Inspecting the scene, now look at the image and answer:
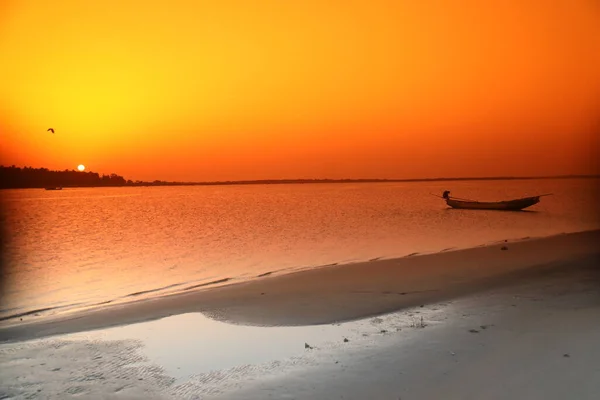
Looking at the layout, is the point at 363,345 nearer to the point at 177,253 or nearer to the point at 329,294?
the point at 329,294

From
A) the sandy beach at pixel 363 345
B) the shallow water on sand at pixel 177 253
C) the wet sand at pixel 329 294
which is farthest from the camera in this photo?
the shallow water on sand at pixel 177 253

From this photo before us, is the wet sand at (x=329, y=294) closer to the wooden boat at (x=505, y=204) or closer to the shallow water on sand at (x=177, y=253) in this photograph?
the shallow water on sand at (x=177, y=253)

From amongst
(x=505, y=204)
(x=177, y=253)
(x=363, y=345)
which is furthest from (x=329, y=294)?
(x=505, y=204)

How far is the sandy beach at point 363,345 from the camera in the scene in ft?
18.2

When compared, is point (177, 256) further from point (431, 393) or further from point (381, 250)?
point (431, 393)

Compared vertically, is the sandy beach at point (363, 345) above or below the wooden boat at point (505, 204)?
above

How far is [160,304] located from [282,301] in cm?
348

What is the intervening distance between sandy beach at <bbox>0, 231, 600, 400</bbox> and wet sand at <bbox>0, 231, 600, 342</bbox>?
0.06 metres

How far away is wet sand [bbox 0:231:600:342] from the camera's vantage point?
10.0m

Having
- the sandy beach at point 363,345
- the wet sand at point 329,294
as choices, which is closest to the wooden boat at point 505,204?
the wet sand at point 329,294

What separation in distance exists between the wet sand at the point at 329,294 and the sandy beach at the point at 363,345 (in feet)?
0.20

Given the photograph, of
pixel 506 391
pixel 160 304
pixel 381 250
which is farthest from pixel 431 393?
pixel 381 250

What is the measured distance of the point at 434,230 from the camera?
34688mm

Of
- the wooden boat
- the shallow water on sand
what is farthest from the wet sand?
the wooden boat
